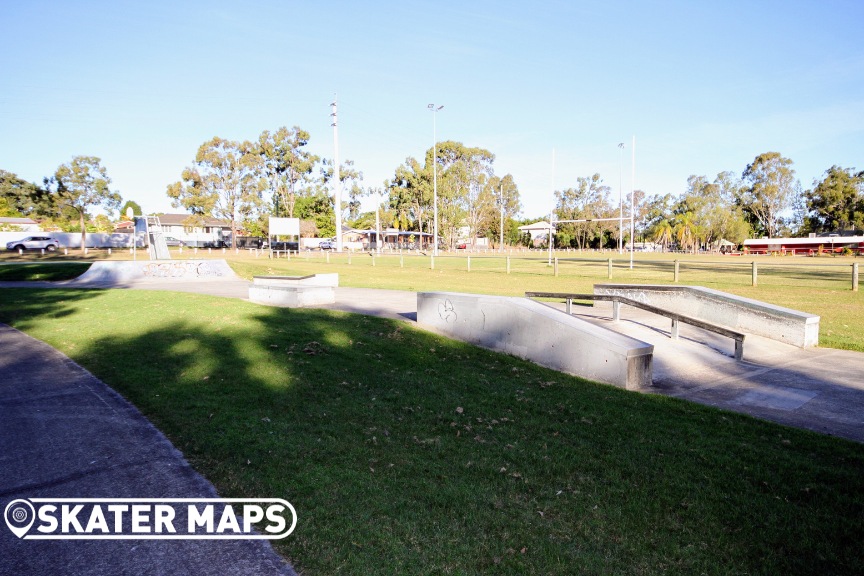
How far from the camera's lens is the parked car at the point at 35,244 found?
51044mm

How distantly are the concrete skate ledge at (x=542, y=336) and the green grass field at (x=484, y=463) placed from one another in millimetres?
385

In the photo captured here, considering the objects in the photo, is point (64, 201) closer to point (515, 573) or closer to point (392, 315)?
point (392, 315)

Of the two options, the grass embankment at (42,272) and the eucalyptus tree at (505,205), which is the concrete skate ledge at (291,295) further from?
the eucalyptus tree at (505,205)

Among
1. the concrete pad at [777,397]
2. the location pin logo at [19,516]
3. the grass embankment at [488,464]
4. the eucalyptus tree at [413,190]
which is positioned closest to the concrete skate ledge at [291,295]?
the grass embankment at [488,464]

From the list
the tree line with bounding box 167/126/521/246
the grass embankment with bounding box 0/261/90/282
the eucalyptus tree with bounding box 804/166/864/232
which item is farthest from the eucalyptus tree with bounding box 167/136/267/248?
the eucalyptus tree with bounding box 804/166/864/232

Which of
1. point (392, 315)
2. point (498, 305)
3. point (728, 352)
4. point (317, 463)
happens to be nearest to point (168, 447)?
point (317, 463)

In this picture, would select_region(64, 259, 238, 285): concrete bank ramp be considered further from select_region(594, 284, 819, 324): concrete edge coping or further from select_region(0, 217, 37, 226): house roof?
select_region(0, 217, 37, 226): house roof

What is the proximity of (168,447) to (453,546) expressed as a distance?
294 cm

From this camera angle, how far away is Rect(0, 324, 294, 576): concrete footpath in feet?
10.6

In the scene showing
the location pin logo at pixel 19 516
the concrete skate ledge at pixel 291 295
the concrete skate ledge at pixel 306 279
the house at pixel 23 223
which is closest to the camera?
the location pin logo at pixel 19 516

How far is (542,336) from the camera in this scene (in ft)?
27.8

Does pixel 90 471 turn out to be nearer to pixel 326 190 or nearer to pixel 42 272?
pixel 42 272

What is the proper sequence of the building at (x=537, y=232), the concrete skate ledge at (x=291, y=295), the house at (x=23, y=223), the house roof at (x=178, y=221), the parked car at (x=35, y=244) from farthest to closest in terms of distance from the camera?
the building at (x=537, y=232)
the house roof at (x=178, y=221)
the house at (x=23, y=223)
the parked car at (x=35, y=244)
the concrete skate ledge at (x=291, y=295)

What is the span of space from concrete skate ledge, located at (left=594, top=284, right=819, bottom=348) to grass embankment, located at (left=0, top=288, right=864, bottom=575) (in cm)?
517
